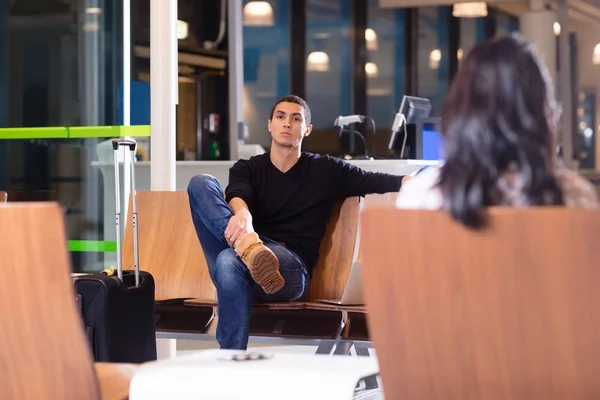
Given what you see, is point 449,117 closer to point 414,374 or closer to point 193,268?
point 414,374

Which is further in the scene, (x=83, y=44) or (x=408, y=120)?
(x=408, y=120)

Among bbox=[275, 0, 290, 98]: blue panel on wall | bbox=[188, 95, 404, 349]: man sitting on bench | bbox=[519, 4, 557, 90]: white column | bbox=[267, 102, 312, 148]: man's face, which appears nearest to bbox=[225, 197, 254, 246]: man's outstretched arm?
bbox=[188, 95, 404, 349]: man sitting on bench

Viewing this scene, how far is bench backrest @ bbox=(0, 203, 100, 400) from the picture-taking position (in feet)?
5.65

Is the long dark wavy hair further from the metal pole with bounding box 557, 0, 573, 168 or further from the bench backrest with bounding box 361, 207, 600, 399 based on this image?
the metal pole with bounding box 557, 0, 573, 168

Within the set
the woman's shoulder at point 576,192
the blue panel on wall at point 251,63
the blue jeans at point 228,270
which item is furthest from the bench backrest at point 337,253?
the blue panel on wall at point 251,63

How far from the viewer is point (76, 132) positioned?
5.17 meters

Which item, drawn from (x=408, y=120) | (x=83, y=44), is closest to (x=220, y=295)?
(x=83, y=44)

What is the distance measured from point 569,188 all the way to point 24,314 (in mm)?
990

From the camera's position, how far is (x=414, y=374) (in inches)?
63.8

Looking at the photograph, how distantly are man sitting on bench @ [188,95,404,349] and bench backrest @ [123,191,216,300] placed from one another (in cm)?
47

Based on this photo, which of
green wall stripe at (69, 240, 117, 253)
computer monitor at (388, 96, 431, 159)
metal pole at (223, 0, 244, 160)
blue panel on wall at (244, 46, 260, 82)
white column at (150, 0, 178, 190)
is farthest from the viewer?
blue panel on wall at (244, 46, 260, 82)

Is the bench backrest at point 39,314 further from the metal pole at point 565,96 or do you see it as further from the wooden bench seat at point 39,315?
the metal pole at point 565,96

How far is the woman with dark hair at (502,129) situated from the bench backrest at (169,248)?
269 cm

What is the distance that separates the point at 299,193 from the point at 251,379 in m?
2.32
